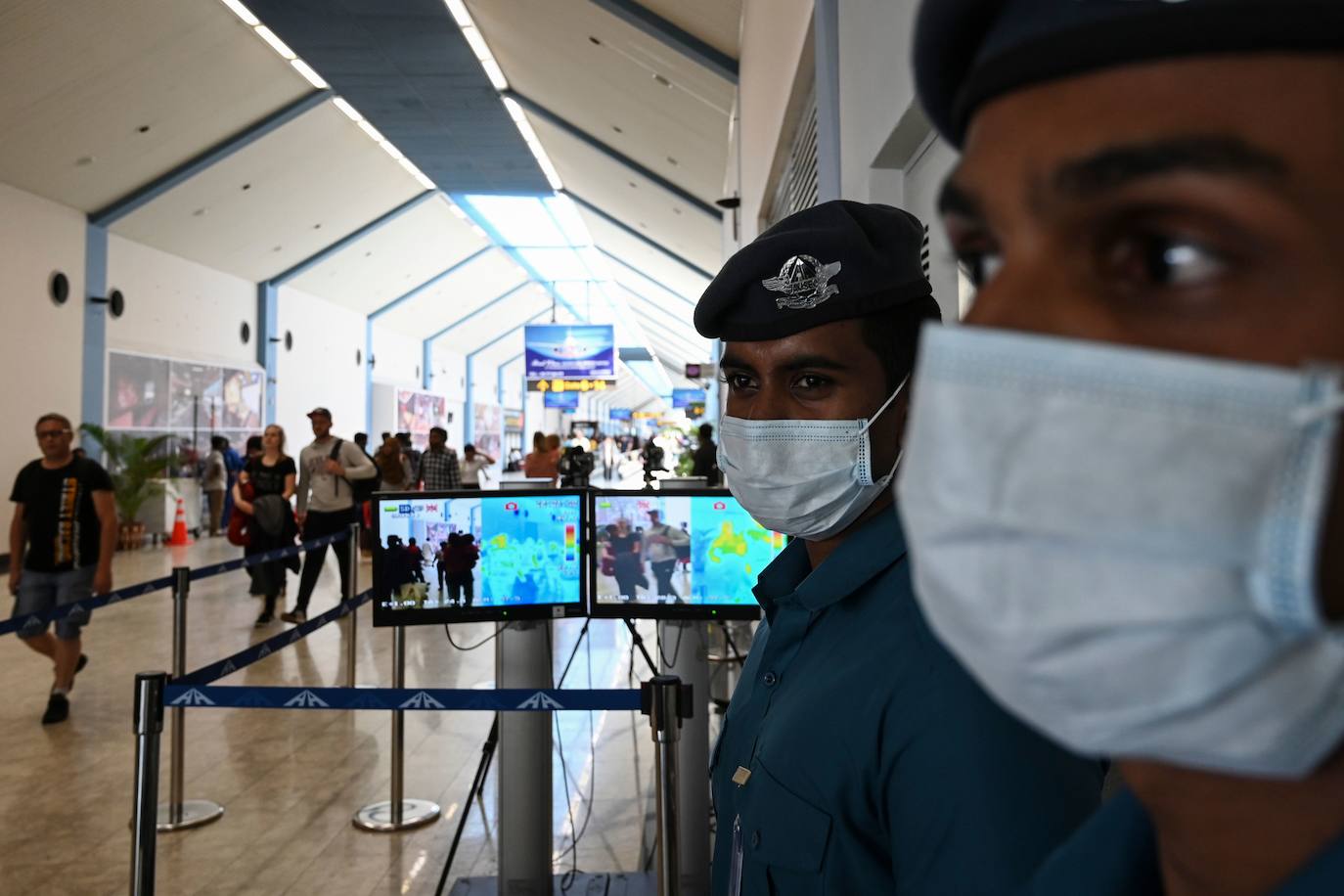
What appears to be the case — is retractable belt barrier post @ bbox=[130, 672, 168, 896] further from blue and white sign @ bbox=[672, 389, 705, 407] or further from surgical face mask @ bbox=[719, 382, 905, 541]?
blue and white sign @ bbox=[672, 389, 705, 407]

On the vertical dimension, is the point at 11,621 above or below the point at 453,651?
above

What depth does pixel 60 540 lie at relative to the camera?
6.25 metres

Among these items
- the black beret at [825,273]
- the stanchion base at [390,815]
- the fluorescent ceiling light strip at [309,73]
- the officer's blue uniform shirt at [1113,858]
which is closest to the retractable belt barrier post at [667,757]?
the black beret at [825,273]

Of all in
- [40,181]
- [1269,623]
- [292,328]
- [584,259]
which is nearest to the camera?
[1269,623]

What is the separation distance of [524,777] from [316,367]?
927 inches

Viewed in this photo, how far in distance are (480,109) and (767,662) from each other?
16447 mm

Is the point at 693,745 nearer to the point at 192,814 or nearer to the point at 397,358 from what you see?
the point at 192,814

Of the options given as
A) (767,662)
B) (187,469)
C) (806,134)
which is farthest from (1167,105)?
(187,469)

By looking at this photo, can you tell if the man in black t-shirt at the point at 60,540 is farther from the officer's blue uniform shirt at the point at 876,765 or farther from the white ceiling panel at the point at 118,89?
the white ceiling panel at the point at 118,89

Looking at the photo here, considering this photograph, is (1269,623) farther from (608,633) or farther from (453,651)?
(608,633)

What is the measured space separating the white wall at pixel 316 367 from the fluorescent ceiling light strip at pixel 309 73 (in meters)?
8.54

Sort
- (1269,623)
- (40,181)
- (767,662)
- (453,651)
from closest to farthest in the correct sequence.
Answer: (1269,623), (767,662), (453,651), (40,181)

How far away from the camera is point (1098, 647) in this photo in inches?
21.0

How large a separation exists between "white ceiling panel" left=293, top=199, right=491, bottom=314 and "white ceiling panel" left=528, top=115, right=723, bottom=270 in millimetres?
4800
